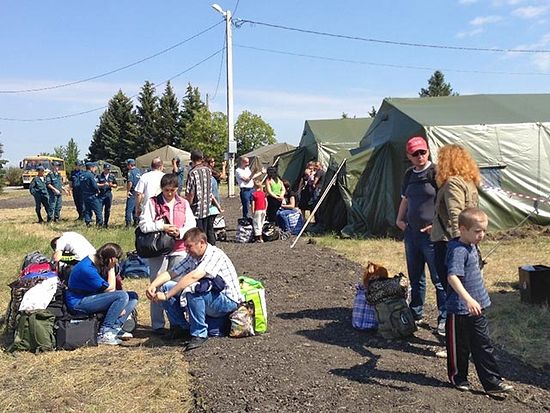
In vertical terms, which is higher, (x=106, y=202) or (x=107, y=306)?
(x=106, y=202)

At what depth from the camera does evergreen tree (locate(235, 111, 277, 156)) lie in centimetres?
5741

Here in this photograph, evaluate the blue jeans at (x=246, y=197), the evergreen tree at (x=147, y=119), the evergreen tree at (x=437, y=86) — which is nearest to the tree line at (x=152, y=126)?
the evergreen tree at (x=147, y=119)

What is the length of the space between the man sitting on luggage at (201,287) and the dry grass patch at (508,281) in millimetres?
2596

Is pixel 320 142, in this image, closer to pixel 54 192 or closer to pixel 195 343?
pixel 54 192

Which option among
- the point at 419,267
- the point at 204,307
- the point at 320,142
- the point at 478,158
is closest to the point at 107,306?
the point at 204,307

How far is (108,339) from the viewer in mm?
5887

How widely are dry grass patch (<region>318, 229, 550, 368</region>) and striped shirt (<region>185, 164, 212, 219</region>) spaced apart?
2762mm

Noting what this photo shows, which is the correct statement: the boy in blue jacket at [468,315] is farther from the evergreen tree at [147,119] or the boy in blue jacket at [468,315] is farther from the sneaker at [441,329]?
the evergreen tree at [147,119]

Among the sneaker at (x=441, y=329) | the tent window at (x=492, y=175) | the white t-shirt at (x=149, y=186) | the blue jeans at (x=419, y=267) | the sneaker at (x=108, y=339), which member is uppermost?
the tent window at (x=492, y=175)

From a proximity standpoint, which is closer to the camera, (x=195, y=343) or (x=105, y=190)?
(x=195, y=343)

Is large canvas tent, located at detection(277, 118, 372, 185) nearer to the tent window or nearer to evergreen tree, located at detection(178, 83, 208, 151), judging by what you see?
the tent window

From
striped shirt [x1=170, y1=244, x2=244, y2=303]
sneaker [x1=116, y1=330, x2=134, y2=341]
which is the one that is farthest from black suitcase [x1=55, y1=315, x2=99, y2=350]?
striped shirt [x1=170, y1=244, x2=244, y2=303]

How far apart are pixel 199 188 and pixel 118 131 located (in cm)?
5384

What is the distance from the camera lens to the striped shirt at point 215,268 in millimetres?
5578
